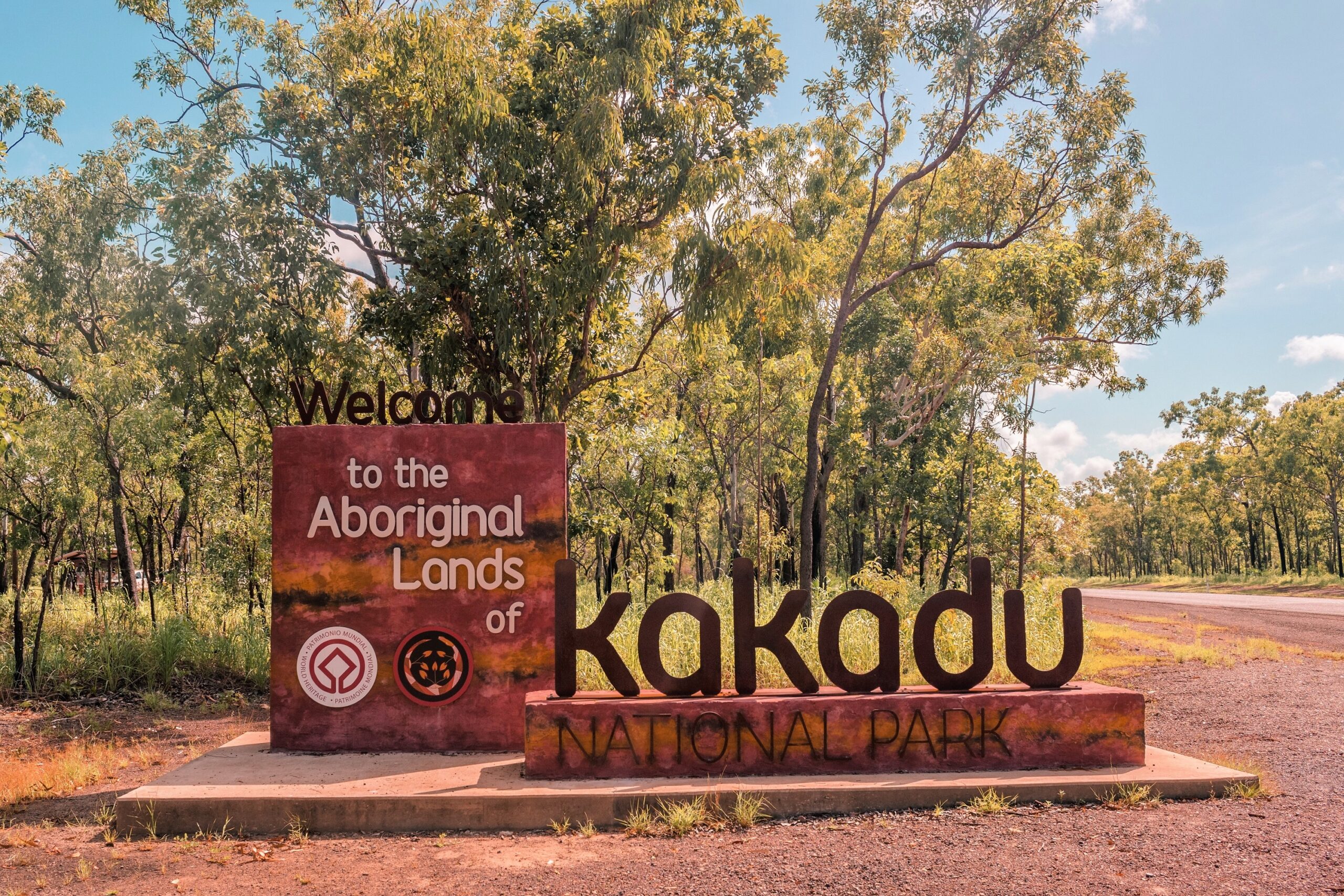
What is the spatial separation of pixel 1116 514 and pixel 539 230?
64368 mm

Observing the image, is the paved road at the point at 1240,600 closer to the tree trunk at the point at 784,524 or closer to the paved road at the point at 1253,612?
the paved road at the point at 1253,612

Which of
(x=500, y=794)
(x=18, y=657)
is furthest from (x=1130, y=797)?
(x=18, y=657)

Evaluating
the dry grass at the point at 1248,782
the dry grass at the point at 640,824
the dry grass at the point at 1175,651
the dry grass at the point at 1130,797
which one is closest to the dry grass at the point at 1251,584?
the dry grass at the point at 1175,651

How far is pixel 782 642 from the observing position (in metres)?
7.08

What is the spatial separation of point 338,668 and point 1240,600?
106 ft

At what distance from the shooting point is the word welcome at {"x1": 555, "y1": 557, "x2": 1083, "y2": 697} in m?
7.07

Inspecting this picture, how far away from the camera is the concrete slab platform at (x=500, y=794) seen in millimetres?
6238

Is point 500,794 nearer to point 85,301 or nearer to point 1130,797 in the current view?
point 1130,797

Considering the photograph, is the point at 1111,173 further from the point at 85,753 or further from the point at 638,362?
the point at 85,753

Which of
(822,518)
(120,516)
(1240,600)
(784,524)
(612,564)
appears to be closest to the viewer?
(120,516)

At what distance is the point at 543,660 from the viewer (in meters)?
7.97

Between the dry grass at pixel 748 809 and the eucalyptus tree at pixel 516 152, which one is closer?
the dry grass at pixel 748 809

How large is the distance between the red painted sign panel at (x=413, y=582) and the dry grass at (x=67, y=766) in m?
1.90

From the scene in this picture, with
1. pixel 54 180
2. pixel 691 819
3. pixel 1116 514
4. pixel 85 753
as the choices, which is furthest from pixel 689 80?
pixel 1116 514
